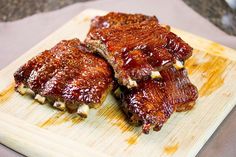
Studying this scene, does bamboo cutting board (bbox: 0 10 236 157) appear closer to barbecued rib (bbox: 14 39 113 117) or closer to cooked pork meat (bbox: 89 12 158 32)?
barbecued rib (bbox: 14 39 113 117)

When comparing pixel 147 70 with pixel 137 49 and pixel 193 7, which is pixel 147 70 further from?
pixel 193 7

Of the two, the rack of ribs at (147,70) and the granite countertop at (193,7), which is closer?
the rack of ribs at (147,70)

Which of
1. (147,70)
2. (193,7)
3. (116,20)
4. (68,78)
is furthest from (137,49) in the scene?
(193,7)

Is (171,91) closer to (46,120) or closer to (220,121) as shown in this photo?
(220,121)

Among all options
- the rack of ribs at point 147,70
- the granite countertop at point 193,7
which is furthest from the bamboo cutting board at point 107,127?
the granite countertop at point 193,7

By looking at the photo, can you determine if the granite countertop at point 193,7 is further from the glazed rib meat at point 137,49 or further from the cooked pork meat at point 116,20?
the glazed rib meat at point 137,49

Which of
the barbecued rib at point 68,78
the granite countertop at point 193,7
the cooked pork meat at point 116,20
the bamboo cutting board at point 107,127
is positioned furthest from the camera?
the granite countertop at point 193,7

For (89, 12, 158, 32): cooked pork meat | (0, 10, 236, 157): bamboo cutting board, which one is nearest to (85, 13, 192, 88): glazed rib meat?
(89, 12, 158, 32): cooked pork meat
